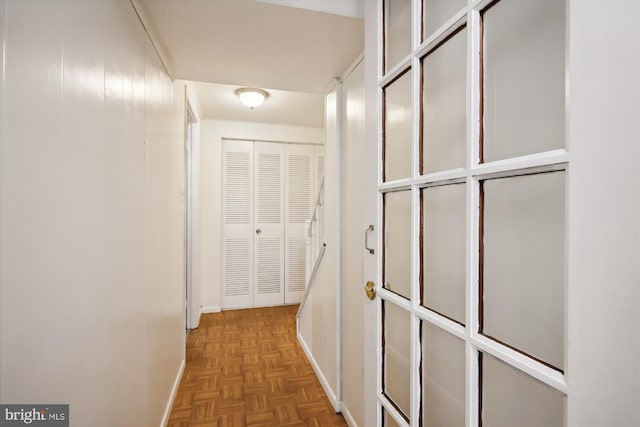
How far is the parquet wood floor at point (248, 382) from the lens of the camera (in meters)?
1.91

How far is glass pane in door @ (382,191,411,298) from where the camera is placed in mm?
844

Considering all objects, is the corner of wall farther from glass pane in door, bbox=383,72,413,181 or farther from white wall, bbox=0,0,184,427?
glass pane in door, bbox=383,72,413,181

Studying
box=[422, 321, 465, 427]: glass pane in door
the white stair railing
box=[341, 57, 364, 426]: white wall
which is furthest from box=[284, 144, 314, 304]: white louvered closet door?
box=[422, 321, 465, 427]: glass pane in door

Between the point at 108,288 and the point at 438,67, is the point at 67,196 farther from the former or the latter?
the point at 438,67

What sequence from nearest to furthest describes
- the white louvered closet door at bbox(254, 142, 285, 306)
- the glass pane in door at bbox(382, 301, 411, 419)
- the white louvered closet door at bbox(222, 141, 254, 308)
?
the glass pane in door at bbox(382, 301, 411, 419) < the white louvered closet door at bbox(222, 141, 254, 308) < the white louvered closet door at bbox(254, 142, 285, 306)

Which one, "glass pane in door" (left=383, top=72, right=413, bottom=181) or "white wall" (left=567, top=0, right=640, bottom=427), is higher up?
"glass pane in door" (left=383, top=72, right=413, bottom=181)

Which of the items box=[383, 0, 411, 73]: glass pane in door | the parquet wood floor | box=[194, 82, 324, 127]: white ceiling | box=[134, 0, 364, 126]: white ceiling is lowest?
the parquet wood floor

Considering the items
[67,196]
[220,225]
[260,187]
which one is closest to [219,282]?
[220,225]

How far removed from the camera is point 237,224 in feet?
13.1

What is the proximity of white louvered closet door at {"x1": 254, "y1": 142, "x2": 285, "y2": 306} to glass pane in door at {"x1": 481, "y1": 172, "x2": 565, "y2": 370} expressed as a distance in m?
3.62

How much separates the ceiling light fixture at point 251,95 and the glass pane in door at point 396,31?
2113 mm

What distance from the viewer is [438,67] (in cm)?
73

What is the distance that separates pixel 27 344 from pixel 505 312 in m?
0.92

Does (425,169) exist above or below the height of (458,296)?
above
